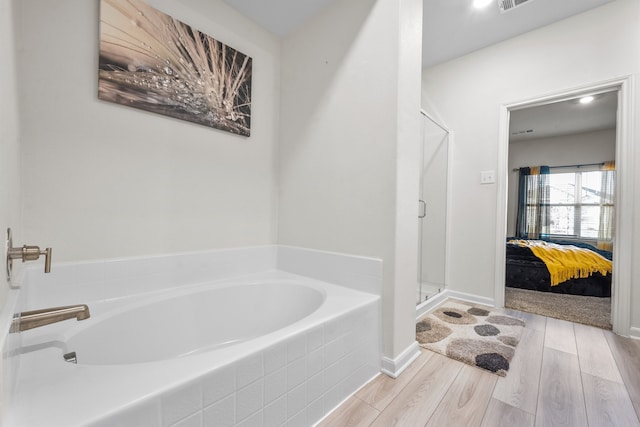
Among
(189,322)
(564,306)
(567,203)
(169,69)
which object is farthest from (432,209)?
(567,203)

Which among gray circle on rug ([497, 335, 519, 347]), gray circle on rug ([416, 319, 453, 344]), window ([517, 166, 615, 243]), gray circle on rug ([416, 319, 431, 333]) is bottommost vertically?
Result: gray circle on rug ([416, 319, 431, 333])

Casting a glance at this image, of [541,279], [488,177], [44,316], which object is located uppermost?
[488,177]

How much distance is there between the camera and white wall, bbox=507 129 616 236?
190 inches

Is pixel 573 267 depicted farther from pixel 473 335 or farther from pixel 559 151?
pixel 559 151

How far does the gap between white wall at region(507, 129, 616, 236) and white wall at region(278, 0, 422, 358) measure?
5660mm

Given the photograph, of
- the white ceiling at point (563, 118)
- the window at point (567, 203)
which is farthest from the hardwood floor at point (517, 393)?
the window at point (567, 203)

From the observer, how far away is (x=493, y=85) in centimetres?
238

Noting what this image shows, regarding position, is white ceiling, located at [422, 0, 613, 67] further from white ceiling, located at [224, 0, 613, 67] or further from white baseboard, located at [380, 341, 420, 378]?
white baseboard, located at [380, 341, 420, 378]

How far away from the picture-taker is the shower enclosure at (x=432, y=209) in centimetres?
230

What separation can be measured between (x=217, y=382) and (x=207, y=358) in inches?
2.8

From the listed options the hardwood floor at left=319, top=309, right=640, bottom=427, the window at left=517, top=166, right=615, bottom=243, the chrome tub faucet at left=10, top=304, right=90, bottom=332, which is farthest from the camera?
the window at left=517, top=166, right=615, bottom=243

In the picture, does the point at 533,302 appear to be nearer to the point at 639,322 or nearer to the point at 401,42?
the point at 639,322

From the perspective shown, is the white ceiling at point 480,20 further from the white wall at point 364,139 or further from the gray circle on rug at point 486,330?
the gray circle on rug at point 486,330

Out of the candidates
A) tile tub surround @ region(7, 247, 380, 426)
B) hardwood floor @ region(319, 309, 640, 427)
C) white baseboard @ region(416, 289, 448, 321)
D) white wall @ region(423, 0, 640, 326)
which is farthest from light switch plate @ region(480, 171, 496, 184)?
tile tub surround @ region(7, 247, 380, 426)
